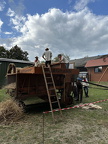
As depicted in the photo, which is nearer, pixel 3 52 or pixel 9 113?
pixel 9 113

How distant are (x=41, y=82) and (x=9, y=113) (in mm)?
1878

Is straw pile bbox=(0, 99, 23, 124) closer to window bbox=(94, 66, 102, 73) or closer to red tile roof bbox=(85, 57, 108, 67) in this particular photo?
red tile roof bbox=(85, 57, 108, 67)

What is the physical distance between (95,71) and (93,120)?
57.8 ft

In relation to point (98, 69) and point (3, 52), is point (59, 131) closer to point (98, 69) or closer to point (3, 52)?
point (98, 69)

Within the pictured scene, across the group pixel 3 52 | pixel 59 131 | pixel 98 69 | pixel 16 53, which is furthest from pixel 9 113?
pixel 16 53

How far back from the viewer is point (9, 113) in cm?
420

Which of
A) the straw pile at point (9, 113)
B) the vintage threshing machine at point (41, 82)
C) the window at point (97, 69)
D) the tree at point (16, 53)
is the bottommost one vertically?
the straw pile at point (9, 113)

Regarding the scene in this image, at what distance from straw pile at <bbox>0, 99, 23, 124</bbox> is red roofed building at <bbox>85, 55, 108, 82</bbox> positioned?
55.7 feet

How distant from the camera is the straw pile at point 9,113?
13.4ft

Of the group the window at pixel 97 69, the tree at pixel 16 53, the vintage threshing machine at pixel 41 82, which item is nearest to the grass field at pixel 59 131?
the vintage threshing machine at pixel 41 82

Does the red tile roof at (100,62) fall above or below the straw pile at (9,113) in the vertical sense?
above

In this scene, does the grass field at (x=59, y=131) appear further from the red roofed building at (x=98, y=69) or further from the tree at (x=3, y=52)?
the tree at (x=3, y=52)

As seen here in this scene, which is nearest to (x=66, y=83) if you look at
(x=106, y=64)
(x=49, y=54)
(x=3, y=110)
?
(x=49, y=54)

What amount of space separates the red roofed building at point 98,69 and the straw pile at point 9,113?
55.7 ft
